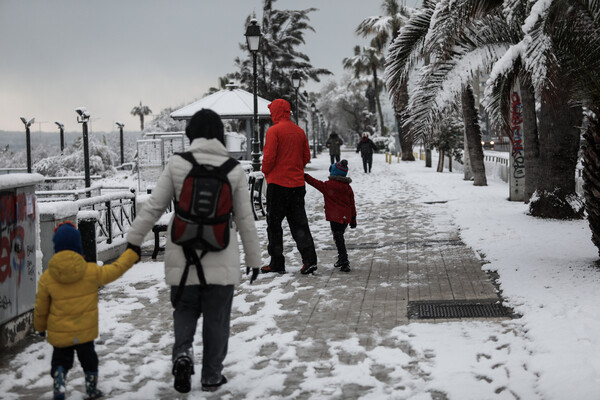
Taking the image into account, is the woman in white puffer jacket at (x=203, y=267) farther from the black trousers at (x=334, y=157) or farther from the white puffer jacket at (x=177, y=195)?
the black trousers at (x=334, y=157)

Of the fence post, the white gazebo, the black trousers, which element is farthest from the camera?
the black trousers

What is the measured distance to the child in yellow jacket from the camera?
12.9 feet

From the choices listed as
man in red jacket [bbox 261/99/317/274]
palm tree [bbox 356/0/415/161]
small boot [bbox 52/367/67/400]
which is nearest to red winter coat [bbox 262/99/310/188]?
man in red jacket [bbox 261/99/317/274]

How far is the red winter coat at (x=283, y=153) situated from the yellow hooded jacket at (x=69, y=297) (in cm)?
366

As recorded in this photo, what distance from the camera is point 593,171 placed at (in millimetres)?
7352

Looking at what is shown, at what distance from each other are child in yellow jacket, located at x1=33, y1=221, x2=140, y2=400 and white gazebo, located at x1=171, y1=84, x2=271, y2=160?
18415 mm

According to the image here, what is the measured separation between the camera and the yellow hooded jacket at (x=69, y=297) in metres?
3.94

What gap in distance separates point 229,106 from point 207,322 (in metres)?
20.1

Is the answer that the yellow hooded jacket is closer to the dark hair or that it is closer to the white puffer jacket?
the white puffer jacket

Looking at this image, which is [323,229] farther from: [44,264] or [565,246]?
[44,264]

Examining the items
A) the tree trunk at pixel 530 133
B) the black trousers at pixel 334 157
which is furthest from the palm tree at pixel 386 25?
the tree trunk at pixel 530 133

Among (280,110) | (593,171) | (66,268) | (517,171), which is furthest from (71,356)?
(517,171)

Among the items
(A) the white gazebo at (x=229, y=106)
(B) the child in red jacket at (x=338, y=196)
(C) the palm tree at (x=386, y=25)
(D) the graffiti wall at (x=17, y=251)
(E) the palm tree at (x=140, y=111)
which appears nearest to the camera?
(D) the graffiti wall at (x=17, y=251)

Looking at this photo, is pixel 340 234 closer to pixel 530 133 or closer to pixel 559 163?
pixel 559 163
